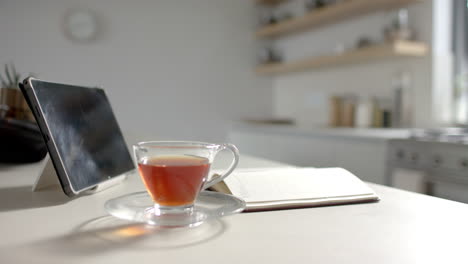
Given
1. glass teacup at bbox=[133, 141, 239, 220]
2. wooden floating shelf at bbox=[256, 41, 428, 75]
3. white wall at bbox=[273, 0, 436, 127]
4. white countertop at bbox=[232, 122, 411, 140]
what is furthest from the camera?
white wall at bbox=[273, 0, 436, 127]

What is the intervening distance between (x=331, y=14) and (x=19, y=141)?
8.42 feet

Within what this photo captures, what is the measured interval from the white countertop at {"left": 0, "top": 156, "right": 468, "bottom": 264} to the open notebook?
0.06 ft

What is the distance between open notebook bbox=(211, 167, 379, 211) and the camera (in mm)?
583

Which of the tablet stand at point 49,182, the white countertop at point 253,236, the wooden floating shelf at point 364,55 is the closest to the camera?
the white countertop at point 253,236

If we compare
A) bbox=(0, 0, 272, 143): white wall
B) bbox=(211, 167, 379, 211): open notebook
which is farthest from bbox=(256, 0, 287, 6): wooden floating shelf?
bbox=(211, 167, 379, 211): open notebook

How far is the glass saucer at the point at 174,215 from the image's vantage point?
1.55 ft

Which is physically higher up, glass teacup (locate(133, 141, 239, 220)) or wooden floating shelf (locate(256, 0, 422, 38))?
wooden floating shelf (locate(256, 0, 422, 38))

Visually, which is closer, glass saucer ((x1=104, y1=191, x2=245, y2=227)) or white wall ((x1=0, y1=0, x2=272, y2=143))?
glass saucer ((x1=104, y1=191, x2=245, y2=227))

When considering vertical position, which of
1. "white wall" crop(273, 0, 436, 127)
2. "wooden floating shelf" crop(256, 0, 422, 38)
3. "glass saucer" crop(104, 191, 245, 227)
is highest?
"wooden floating shelf" crop(256, 0, 422, 38)

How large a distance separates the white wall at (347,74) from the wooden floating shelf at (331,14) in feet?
0.21

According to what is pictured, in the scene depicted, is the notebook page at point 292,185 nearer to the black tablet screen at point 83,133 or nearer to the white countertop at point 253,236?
the white countertop at point 253,236

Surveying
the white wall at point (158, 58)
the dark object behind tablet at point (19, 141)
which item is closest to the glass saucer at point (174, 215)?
the dark object behind tablet at point (19, 141)

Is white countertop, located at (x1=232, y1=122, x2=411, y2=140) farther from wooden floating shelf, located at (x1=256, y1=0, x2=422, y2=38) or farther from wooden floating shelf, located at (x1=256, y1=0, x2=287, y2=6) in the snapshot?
wooden floating shelf, located at (x1=256, y1=0, x2=287, y2=6)

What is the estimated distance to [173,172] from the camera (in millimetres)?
509
